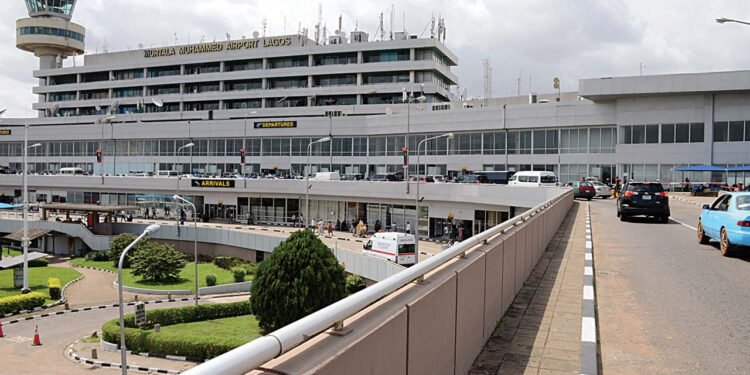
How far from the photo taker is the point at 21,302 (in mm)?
38875

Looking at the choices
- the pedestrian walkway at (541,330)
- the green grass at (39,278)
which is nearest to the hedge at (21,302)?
the green grass at (39,278)

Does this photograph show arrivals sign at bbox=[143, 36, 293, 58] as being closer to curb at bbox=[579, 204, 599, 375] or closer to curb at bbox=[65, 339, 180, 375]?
curb at bbox=[65, 339, 180, 375]

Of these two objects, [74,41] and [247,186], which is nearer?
[247,186]

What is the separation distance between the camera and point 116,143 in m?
95.2

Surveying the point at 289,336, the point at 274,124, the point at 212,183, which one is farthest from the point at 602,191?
the point at 289,336

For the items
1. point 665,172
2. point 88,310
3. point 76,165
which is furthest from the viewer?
point 76,165

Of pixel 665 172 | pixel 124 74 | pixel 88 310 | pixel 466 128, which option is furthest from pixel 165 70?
pixel 665 172

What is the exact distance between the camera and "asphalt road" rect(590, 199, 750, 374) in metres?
6.63

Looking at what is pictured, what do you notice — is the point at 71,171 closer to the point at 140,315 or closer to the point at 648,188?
the point at 140,315

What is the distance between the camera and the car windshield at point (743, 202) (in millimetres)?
14157

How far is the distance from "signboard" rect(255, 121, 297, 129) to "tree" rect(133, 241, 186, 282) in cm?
3804

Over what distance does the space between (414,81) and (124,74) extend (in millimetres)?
56024

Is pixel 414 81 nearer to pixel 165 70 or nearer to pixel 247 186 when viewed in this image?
pixel 247 186

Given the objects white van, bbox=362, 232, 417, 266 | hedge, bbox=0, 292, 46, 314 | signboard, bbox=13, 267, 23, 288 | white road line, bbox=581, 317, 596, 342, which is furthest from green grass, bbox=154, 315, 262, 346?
white road line, bbox=581, 317, 596, 342
